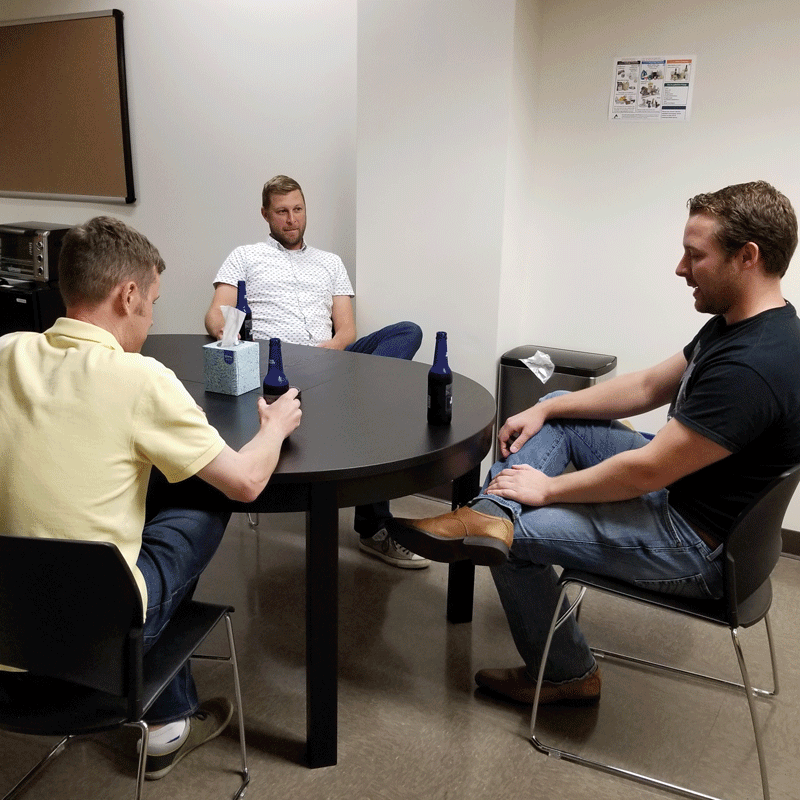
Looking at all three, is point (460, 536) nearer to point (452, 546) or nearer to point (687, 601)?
point (452, 546)

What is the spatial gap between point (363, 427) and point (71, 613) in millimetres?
782

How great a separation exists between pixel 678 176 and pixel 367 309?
53.9 inches

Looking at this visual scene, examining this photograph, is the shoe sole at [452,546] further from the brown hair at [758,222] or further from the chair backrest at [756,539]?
the brown hair at [758,222]

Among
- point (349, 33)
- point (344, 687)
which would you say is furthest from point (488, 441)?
point (349, 33)

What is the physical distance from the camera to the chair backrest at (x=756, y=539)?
1.53m

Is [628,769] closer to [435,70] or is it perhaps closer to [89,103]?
[435,70]

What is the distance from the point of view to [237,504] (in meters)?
1.65

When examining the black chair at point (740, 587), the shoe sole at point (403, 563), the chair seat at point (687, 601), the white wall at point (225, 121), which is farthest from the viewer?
the white wall at point (225, 121)

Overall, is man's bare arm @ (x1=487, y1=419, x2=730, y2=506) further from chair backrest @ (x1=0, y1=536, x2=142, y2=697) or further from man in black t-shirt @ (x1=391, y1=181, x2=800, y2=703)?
chair backrest @ (x1=0, y1=536, x2=142, y2=697)

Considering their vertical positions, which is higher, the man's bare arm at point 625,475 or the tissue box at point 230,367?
the tissue box at point 230,367

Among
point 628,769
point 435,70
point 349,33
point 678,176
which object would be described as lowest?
point 628,769

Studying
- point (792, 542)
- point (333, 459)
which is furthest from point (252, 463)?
point (792, 542)

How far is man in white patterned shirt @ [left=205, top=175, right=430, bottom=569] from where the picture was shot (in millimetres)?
3289

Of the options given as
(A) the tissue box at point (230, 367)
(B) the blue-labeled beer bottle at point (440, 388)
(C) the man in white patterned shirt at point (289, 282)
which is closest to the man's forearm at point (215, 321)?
(C) the man in white patterned shirt at point (289, 282)
